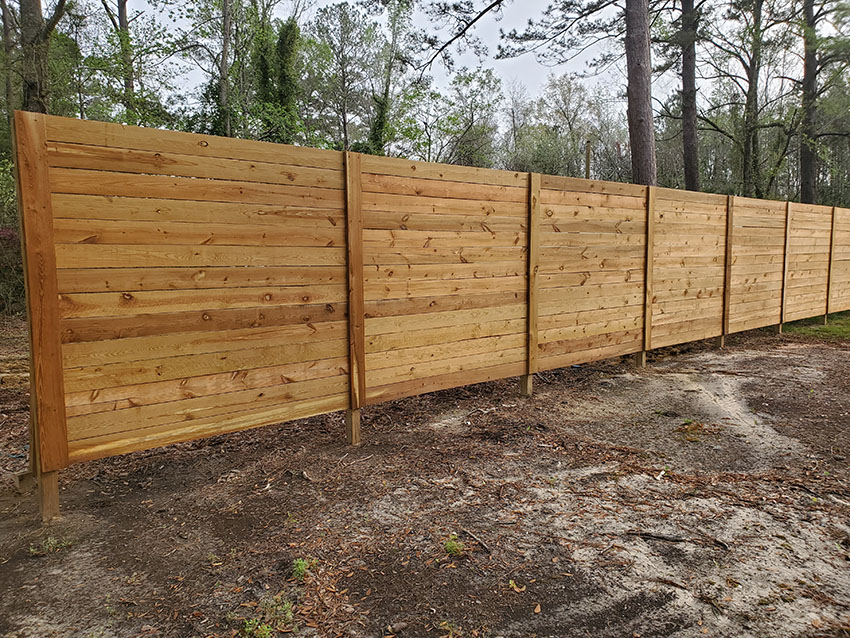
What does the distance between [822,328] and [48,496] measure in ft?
34.2

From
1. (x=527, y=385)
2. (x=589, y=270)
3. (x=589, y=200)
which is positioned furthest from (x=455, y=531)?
(x=589, y=200)

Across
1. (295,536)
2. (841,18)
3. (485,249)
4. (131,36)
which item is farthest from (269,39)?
(295,536)

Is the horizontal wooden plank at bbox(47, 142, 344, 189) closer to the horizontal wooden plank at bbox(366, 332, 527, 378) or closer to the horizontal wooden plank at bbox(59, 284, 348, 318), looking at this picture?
the horizontal wooden plank at bbox(59, 284, 348, 318)

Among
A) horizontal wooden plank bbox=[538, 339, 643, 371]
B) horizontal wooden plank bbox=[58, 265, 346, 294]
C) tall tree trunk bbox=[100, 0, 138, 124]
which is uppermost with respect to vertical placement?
Result: tall tree trunk bbox=[100, 0, 138, 124]

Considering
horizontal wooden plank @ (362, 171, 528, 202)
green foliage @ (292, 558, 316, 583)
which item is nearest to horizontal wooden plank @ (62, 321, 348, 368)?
horizontal wooden plank @ (362, 171, 528, 202)

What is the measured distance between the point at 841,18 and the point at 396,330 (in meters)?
15.3

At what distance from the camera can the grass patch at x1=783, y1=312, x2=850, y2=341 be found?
8195 mm

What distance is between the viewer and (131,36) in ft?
41.9

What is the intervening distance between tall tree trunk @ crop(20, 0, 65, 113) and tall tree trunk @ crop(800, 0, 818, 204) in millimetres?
15533

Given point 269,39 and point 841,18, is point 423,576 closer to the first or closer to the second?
point 269,39

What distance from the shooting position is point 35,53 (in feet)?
22.4

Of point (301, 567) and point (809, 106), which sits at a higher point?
point (809, 106)

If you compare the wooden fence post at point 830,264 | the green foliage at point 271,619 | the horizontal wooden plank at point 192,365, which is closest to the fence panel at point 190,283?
the horizontal wooden plank at point 192,365

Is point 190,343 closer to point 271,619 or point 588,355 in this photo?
point 271,619
